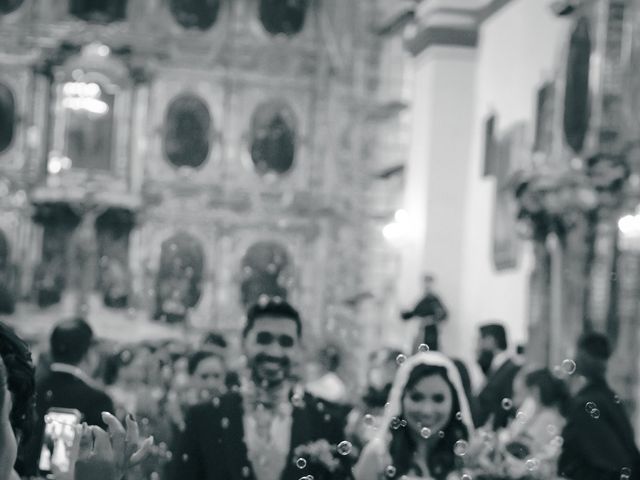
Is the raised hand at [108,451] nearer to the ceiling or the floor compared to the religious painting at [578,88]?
nearer to the floor

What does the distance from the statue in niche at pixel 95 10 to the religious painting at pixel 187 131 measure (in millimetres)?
1849

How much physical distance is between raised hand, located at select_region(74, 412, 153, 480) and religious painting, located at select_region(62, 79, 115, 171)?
72.6 ft

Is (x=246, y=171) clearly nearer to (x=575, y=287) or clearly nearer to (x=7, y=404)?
(x=575, y=287)

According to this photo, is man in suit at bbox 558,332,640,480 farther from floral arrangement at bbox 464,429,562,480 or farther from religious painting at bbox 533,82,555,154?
religious painting at bbox 533,82,555,154

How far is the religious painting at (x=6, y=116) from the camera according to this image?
25.0 metres

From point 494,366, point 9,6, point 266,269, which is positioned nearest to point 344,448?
point 494,366

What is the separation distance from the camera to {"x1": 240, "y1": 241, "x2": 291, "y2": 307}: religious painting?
83.1 ft

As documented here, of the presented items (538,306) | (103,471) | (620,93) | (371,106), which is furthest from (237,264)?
(103,471)

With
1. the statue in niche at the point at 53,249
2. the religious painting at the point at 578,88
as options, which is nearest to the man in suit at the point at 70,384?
the religious painting at the point at 578,88

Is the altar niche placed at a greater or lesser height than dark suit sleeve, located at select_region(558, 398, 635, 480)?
greater

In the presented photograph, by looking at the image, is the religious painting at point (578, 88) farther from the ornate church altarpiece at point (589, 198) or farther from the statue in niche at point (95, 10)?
the statue in niche at point (95, 10)

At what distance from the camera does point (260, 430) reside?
4512 millimetres

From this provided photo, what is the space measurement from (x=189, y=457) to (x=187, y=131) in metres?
21.2

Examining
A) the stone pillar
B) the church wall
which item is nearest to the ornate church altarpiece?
the church wall
